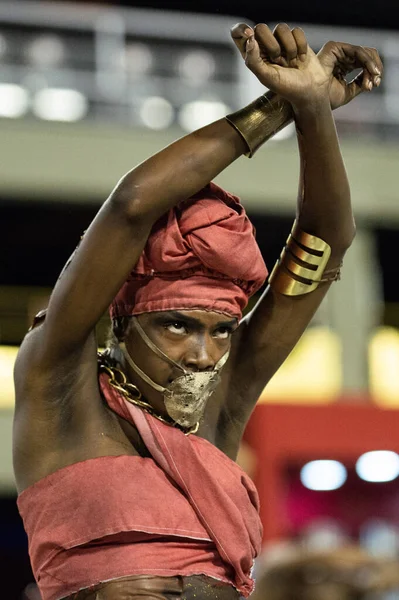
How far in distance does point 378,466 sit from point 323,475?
31cm

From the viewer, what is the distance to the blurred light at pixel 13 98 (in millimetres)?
7254

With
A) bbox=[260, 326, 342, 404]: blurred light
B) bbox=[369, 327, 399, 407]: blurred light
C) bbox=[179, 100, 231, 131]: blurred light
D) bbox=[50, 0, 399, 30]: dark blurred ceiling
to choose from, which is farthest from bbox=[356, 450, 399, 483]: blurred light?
bbox=[50, 0, 399, 30]: dark blurred ceiling

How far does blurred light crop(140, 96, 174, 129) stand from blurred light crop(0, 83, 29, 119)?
2.52 feet

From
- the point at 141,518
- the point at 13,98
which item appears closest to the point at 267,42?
the point at 141,518

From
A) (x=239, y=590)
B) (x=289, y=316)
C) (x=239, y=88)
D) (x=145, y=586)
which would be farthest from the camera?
(x=239, y=88)

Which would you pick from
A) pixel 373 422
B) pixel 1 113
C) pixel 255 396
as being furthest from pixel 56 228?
pixel 255 396

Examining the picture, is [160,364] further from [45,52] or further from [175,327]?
[45,52]

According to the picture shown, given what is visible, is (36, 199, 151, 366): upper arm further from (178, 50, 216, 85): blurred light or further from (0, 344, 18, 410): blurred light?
(178, 50, 216, 85): blurred light

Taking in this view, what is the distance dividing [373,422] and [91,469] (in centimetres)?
481

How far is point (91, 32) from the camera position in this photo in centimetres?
789

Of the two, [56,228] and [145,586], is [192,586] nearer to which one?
[145,586]

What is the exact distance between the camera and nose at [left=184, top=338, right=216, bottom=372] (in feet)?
5.07

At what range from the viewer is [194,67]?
7840 mm

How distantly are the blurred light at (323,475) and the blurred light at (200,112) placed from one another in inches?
91.2
